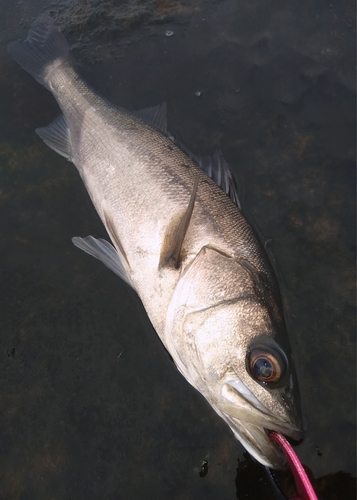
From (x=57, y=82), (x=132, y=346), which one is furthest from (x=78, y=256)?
(x=57, y=82)

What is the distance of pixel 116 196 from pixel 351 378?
2116mm

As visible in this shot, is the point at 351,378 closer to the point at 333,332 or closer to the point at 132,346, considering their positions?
the point at 333,332

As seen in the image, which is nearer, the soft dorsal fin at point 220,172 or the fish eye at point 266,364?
the fish eye at point 266,364

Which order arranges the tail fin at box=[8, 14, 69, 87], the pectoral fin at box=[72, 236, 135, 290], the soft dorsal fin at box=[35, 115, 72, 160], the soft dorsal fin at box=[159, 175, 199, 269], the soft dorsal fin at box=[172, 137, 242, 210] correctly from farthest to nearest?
the tail fin at box=[8, 14, 69, 87] → the soft dorsal fin at box=[35, 115, 72, 160] → the soft dorsal fin at box=[172, 137, 242, 210] → the pectoral fin at box=[72, 236, 135, 290] → the soft dorsal fin at box=[159, 175, 199, 269]

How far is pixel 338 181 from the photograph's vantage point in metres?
3.38

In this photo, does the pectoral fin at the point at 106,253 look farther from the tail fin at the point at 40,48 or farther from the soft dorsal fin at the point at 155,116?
the tail fin at the point at 40,48

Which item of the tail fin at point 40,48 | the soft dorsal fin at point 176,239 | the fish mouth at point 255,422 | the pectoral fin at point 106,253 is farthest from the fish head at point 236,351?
the tail fin at point 40,48

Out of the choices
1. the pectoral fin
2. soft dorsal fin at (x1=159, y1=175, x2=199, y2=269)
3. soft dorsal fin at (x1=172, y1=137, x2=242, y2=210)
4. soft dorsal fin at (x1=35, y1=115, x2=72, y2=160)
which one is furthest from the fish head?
soft dorsal fin at (x1=35, y1=115, x2=72, y2=160)

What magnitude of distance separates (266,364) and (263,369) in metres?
0.03

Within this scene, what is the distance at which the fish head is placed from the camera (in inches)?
79.7

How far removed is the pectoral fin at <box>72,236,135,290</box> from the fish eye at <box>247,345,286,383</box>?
1108 mm

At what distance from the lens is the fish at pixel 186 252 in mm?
2066

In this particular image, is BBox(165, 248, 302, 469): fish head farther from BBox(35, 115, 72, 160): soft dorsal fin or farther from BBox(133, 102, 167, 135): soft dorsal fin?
BBox(35, 115, 72, 160): soft dorsal fin

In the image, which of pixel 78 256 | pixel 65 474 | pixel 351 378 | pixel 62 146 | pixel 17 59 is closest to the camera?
pixel 65 474
